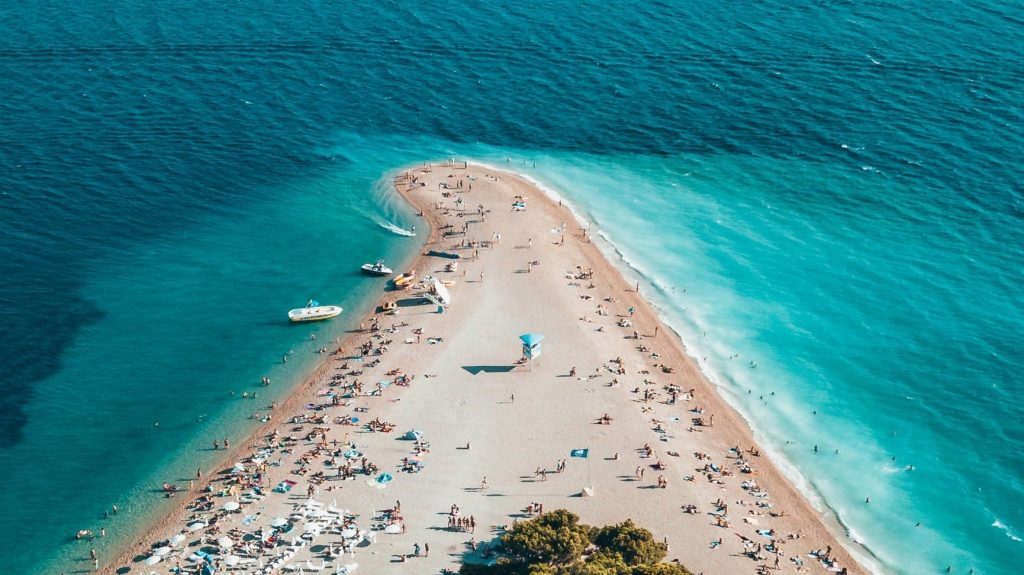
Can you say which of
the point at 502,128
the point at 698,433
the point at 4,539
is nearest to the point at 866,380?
the point at 698,433

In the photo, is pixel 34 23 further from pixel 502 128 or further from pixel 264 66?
pixel 502 128

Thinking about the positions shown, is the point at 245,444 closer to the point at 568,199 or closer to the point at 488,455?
the point at 488,455

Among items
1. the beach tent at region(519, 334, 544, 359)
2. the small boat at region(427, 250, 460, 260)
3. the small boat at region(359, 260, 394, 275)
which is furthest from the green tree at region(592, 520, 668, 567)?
the small boat at region(427, 250, 460, 260)

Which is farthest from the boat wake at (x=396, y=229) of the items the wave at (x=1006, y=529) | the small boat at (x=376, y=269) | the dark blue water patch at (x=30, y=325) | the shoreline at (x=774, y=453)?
the wave at (x=1006, y=529)

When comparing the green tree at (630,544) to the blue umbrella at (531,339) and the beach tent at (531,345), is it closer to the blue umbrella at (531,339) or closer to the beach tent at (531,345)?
the beach tent at (531,345)

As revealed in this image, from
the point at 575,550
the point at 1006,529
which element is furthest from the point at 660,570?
the point at 1006,529
